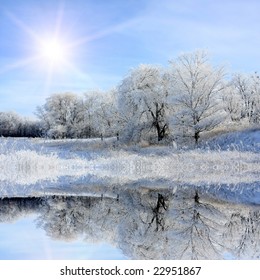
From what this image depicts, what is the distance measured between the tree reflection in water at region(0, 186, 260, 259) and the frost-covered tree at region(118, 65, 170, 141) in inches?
614

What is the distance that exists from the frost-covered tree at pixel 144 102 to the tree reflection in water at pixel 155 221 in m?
15.6

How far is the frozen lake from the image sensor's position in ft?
10.4

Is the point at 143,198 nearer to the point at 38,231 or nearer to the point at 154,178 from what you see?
the point at 38,231

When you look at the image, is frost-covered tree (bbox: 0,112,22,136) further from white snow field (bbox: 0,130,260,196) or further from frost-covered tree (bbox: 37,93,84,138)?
white snow field (bbox: 0,130,260,196)

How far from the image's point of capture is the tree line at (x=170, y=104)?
18859 mm

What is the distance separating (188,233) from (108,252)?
64 centimetres

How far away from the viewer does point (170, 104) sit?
66.9 feet

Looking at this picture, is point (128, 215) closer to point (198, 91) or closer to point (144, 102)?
point (198, 91)

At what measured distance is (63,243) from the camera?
333cm

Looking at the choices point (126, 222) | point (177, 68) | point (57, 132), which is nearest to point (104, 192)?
point (126, 222)

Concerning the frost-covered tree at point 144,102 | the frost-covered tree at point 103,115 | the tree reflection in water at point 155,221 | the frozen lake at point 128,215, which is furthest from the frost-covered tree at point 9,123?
the tree reflection in water at point 155,221

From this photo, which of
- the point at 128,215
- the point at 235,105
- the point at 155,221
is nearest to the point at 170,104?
the point at 235,105
